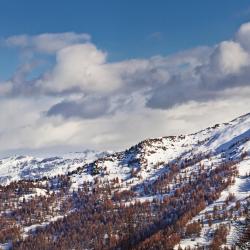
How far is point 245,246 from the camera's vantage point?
63.1 m

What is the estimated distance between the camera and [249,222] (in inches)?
2511

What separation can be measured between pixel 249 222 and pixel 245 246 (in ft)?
9.44
